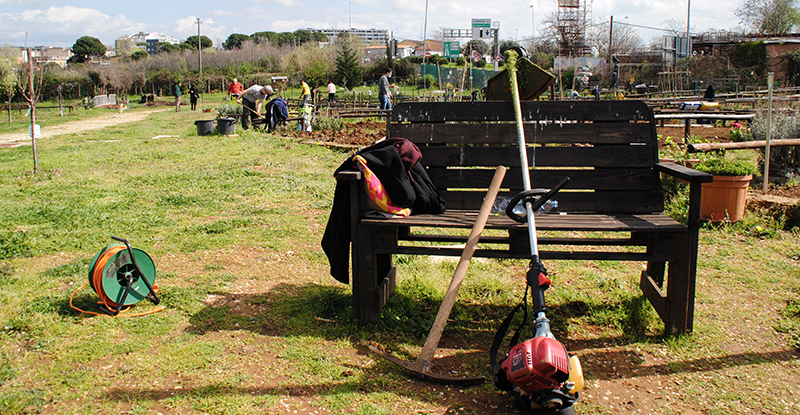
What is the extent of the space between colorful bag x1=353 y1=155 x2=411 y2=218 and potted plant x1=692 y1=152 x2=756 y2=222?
375 cm

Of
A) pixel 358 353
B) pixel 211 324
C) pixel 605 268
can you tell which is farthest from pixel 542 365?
pixel 605 268

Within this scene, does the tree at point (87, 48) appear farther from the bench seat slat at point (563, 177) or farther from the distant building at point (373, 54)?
the bench seat slat at point (563, 177)

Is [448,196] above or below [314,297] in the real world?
above

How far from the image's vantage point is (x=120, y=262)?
377 centimetres

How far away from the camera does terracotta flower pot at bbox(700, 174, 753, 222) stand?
5621mm

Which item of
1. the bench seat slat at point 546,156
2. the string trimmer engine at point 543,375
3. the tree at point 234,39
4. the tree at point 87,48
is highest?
the tree at point 234,39

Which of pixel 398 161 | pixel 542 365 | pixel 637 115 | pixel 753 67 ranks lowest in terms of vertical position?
pixel 542 365

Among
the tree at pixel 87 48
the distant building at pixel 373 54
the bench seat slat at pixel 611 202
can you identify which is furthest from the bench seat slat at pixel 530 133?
the tree at pixel 87 48

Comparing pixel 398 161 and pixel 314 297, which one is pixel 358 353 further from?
pixel 398 161

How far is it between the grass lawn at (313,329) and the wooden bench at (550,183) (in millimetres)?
303

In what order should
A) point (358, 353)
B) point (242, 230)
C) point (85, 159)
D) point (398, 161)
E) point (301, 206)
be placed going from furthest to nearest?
point (85, 159)
point (301, 206)
point (242, 230)
point (398, 161)
point (358, 353)

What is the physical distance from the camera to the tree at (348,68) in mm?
46169

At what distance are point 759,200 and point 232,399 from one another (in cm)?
569

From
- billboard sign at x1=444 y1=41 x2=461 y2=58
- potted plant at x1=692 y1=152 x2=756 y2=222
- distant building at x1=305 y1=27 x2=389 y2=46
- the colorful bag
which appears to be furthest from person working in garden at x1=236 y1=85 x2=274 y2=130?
distant building at x1=305 y1=27 x2=389 y2=46
